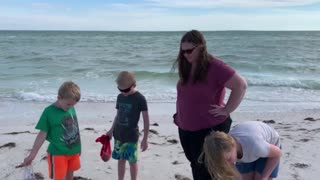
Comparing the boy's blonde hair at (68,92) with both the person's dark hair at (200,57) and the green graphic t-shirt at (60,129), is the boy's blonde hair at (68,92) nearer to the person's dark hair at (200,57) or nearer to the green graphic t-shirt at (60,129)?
the green graphic t-shirt at (60,129)

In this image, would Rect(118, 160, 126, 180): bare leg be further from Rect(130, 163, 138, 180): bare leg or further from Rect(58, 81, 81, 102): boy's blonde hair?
Rect(58, 81, 81, 102): boy's blonde hair

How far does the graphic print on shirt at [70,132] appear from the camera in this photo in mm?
3971

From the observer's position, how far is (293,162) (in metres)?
5.54

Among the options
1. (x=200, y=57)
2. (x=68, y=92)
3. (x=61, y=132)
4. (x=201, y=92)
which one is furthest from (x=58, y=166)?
(x=200, y=57)

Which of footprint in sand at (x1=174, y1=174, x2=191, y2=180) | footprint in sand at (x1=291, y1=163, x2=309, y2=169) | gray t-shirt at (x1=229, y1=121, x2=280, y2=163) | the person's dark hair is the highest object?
the person's dark hair

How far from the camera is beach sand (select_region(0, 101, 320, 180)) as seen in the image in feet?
17.1

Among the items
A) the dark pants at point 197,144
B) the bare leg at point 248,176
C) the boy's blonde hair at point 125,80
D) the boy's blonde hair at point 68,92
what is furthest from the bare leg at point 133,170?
the bare leg at point 248,176

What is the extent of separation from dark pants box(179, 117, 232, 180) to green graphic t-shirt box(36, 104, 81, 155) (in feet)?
3.31

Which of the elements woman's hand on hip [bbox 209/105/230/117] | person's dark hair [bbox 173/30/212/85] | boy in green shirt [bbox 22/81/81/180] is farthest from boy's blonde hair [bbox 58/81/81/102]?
woman's hand on hip [bbox 209/105/230/117]

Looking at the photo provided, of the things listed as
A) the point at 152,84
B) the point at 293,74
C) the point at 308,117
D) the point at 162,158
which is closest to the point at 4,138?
the point at 162,158

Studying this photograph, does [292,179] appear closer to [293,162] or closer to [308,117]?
[293,162]

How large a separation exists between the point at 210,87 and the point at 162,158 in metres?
2.45

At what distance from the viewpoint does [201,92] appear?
139 inches

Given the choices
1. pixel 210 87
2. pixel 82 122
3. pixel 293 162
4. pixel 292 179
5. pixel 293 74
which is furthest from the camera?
pixel 293 74
